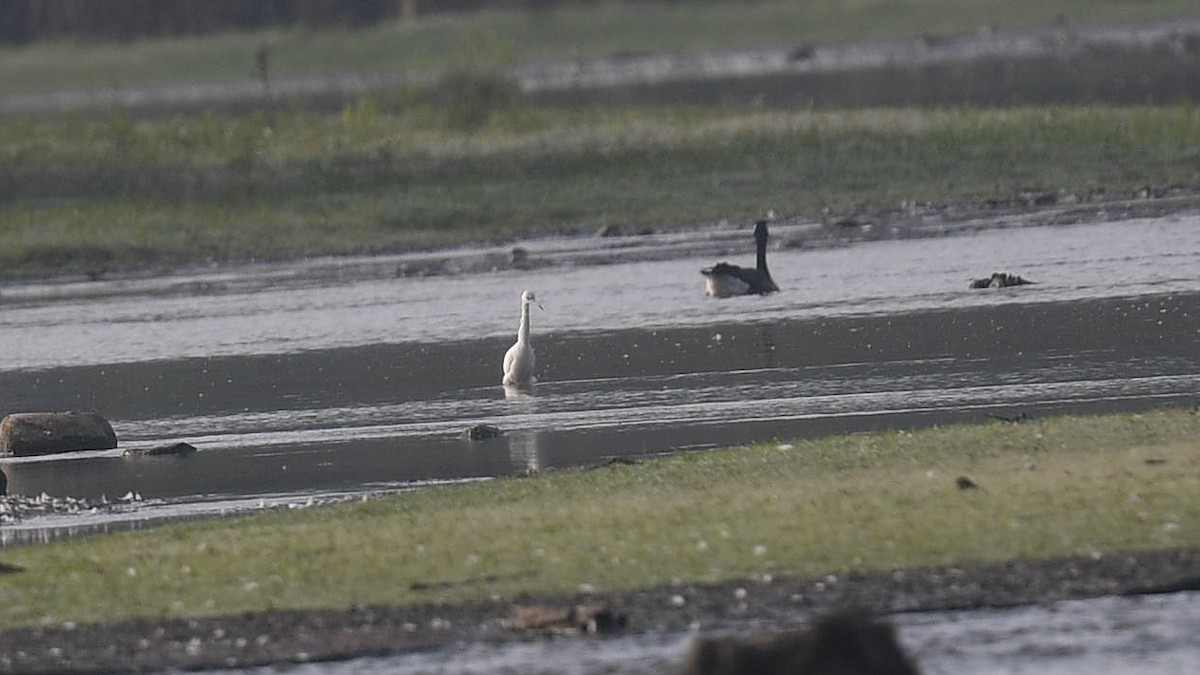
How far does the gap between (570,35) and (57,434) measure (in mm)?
63228

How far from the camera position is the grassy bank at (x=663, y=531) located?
1246cm

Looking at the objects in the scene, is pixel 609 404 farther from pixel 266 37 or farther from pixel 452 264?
pixel 266 37

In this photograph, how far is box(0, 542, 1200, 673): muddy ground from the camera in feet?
37.8

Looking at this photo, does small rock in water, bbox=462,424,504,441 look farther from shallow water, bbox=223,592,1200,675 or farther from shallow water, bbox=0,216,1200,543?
shallow water, bbox=223,592,1200,675

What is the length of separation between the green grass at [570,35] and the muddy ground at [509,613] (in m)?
67.6

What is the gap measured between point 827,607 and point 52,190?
31.9 meters

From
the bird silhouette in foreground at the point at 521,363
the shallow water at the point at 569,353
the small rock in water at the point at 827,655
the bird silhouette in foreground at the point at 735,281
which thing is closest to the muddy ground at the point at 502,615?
the small rock in water at the point at 827,655

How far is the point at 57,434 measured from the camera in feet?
63.7

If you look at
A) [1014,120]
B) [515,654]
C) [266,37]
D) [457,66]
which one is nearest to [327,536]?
[515,654]

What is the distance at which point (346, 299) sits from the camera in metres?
30.9

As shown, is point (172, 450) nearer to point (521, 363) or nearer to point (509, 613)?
point (521, 363)

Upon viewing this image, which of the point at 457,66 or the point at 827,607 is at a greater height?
the point at 457,66

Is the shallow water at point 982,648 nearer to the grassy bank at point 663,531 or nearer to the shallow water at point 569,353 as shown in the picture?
the grassy bank at point 663,531

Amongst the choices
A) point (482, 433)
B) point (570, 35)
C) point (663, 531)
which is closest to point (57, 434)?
point (482, 433)
